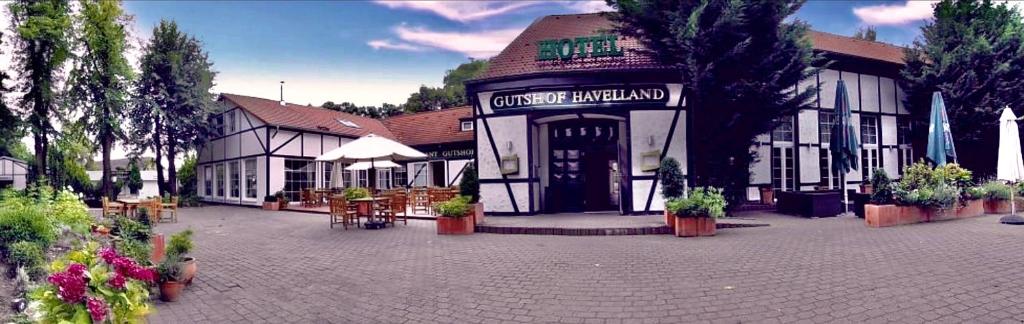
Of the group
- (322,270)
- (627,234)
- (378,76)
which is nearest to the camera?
(322,270)

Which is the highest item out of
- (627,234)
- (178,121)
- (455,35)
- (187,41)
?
(187,41)

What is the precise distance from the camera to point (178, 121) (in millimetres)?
19656

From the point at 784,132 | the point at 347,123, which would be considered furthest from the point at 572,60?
the point at 347,123

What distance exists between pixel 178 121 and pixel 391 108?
22918mm

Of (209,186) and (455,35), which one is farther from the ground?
(455,35)

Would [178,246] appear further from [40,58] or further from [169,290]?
[40,58]

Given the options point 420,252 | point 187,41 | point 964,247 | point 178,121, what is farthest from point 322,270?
point 187,41

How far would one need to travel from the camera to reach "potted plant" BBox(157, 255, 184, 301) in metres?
4.19

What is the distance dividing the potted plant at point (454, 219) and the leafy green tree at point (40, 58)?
716 inches

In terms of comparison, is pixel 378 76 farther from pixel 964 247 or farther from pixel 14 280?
pixel 964 247

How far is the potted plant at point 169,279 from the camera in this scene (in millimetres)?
4191

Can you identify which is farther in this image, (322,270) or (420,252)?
(420,252)

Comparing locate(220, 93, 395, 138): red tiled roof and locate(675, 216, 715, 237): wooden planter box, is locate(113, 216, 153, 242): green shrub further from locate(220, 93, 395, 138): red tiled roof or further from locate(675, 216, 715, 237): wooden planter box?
locate(220, 93, 395, 138): red tiled roof

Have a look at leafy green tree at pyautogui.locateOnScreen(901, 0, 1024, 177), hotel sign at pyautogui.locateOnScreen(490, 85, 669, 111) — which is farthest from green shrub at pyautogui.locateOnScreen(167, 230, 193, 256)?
leafy green tree at pyautogui.locateOnScreen(901, 0, 1024, 177)
